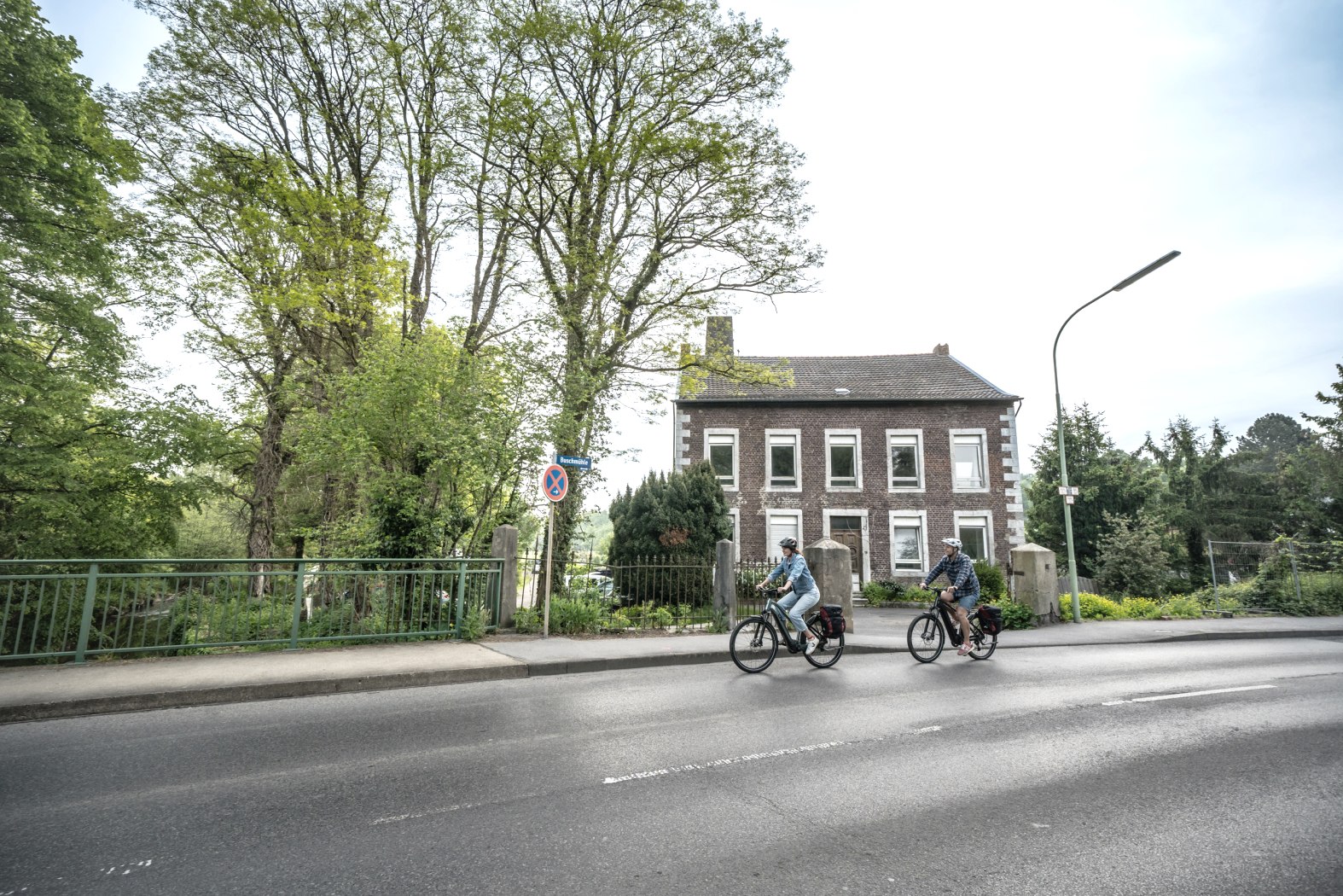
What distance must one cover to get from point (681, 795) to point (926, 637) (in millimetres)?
7142

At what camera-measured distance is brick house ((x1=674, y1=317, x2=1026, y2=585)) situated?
24.7m

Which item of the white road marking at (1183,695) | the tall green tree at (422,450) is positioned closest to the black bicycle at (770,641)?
the white road marking at (1183,695)

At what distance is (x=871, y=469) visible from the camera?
84.2ft

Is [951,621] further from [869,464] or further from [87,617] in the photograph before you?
[869,464]

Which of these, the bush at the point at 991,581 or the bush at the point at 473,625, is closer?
the bush at the point at 473,625

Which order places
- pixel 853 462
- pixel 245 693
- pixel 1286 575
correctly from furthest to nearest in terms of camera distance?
pixel 853 462
pixel 1286 575
pixel 245 693

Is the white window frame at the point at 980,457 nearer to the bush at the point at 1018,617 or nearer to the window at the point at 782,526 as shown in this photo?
the window at the point at 782,526

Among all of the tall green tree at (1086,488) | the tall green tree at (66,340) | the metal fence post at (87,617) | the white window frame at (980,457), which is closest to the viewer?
the metal fence post at (87,617)

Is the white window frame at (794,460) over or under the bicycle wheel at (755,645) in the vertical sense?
over

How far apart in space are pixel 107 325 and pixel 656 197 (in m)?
13.1

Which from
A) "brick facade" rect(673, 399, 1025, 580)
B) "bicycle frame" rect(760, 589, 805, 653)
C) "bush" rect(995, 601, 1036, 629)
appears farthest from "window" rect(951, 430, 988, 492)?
"bicycle frame" rect(760, 589, 805, 653)

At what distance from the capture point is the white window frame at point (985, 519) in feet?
80.0

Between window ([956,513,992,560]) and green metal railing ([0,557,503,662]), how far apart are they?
20.2 m

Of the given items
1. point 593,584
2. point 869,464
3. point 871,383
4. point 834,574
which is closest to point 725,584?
point 834,574
